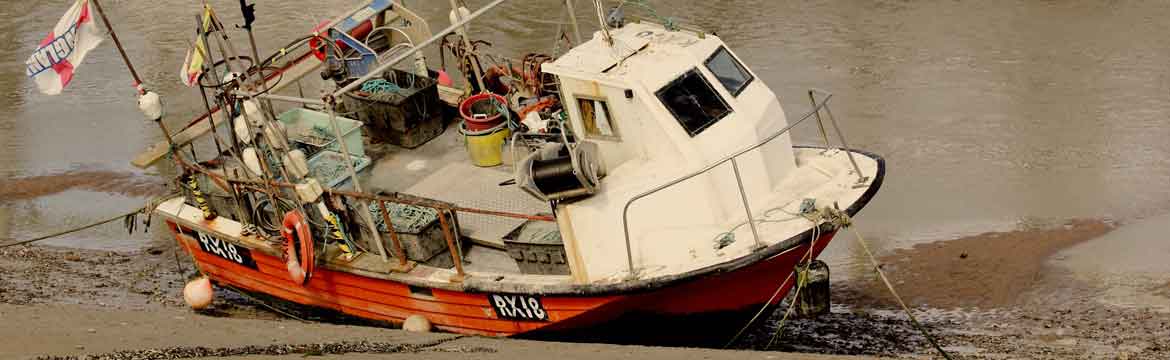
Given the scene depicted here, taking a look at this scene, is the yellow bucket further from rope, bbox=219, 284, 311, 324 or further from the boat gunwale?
rope, bbox=219, 284, 311, 324

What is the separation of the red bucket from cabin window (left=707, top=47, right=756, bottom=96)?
2198 millimetres

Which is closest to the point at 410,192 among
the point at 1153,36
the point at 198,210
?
the point at 198,210

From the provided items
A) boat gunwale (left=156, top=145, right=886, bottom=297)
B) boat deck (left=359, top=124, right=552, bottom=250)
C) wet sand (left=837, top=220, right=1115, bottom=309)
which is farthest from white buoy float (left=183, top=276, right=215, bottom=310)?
wet sand (left=837, top=220, right=1115, bottom=309)

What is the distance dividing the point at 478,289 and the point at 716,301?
185cm

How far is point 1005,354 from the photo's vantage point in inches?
393

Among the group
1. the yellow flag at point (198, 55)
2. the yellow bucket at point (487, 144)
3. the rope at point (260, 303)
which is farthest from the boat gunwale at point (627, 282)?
the yellow flag at point (198, 55)

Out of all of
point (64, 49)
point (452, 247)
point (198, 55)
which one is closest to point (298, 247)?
point (452, 247)

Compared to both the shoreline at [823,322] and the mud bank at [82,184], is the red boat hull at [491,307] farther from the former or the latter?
the mud bank at [82,184]

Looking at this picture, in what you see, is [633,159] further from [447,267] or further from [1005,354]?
[1005,354]

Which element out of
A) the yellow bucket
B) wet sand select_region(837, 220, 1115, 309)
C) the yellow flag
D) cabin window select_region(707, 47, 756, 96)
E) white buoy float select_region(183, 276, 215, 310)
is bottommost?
wet sand select_region(837, 220, 1115, 309)

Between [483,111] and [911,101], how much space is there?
20.8ft

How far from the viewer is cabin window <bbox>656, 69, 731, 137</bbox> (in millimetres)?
9492

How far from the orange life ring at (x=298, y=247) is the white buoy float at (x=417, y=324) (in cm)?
93

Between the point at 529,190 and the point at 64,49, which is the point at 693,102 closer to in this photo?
the point at 529,190
